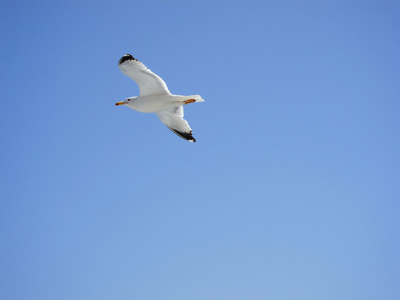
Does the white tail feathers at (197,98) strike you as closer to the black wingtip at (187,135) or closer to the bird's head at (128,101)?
the black wingtip at (187,135)

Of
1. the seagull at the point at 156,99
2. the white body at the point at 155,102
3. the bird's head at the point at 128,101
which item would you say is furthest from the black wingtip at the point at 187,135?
the bird's head at the point at 128,101

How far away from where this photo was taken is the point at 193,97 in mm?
10023

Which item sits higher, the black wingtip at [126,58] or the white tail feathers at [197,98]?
the black wingtip at [126,58]

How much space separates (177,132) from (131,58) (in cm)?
225

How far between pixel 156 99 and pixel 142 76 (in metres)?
0.67

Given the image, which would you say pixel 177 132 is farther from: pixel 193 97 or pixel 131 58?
pixel 131 58

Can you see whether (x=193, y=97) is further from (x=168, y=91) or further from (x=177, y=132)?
(x=177, y=132)

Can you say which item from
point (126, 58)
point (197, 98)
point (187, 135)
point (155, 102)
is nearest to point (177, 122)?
point (187, 135)

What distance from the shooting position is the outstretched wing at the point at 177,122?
35.6 feet

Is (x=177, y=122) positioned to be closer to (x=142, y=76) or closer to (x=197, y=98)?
(x=197, y=98)

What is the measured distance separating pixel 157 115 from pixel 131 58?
1781 millimetres

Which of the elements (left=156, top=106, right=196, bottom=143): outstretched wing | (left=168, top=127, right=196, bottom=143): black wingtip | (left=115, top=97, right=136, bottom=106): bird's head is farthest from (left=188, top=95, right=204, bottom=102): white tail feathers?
(left=115, top=97, right=136, bottom=106): bird's head

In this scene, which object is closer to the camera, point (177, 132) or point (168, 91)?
point (168, 91)

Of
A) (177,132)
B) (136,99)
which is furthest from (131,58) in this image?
(177,132)
